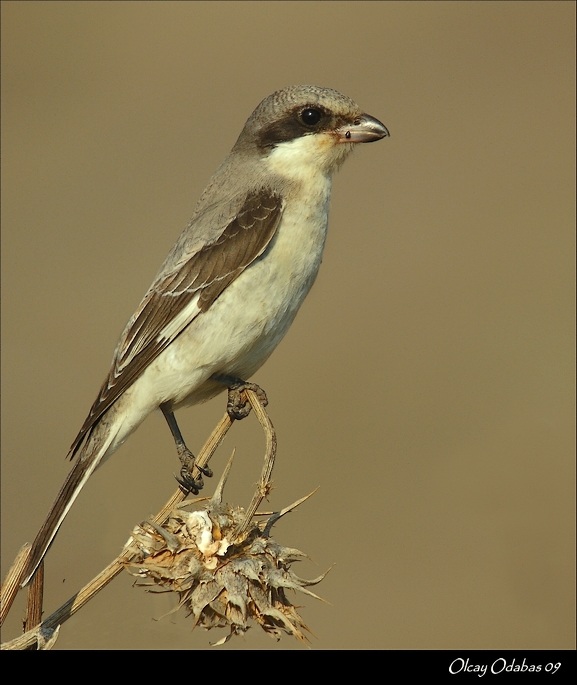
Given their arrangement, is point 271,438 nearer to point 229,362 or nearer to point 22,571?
point 22,571

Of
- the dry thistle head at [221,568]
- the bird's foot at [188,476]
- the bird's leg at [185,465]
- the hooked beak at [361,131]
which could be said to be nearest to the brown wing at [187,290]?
the bird's leg at [185,465]

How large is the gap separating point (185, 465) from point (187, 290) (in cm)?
77

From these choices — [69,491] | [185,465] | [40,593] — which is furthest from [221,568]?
[185,465]

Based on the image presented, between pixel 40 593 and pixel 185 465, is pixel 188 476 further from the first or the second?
pixel 40 593

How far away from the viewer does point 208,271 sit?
3.98 meters

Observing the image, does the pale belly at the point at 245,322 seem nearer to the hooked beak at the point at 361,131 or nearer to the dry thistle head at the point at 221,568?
the hooked beak at the point at 361,131

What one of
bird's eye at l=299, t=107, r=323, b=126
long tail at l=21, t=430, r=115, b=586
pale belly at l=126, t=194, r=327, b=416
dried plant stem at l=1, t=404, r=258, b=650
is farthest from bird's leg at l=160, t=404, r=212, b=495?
bird's eye at l=299, t=107, r=323, b=126

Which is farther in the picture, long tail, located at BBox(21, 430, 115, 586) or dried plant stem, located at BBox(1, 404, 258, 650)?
long tail, located at BBox(21, 430, 115, 586)

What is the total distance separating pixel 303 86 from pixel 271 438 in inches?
87.9

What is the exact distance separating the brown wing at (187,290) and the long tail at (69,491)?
76 millimetres

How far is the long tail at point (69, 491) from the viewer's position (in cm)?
294

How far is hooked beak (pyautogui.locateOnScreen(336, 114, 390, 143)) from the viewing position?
4285 millimetres

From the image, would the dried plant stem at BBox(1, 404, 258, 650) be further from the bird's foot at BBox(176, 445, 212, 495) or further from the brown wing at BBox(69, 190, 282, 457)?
the brown wing at BBox(69, 190, 282, 457)

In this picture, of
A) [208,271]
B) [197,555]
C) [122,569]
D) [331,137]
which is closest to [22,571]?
[122,569]
